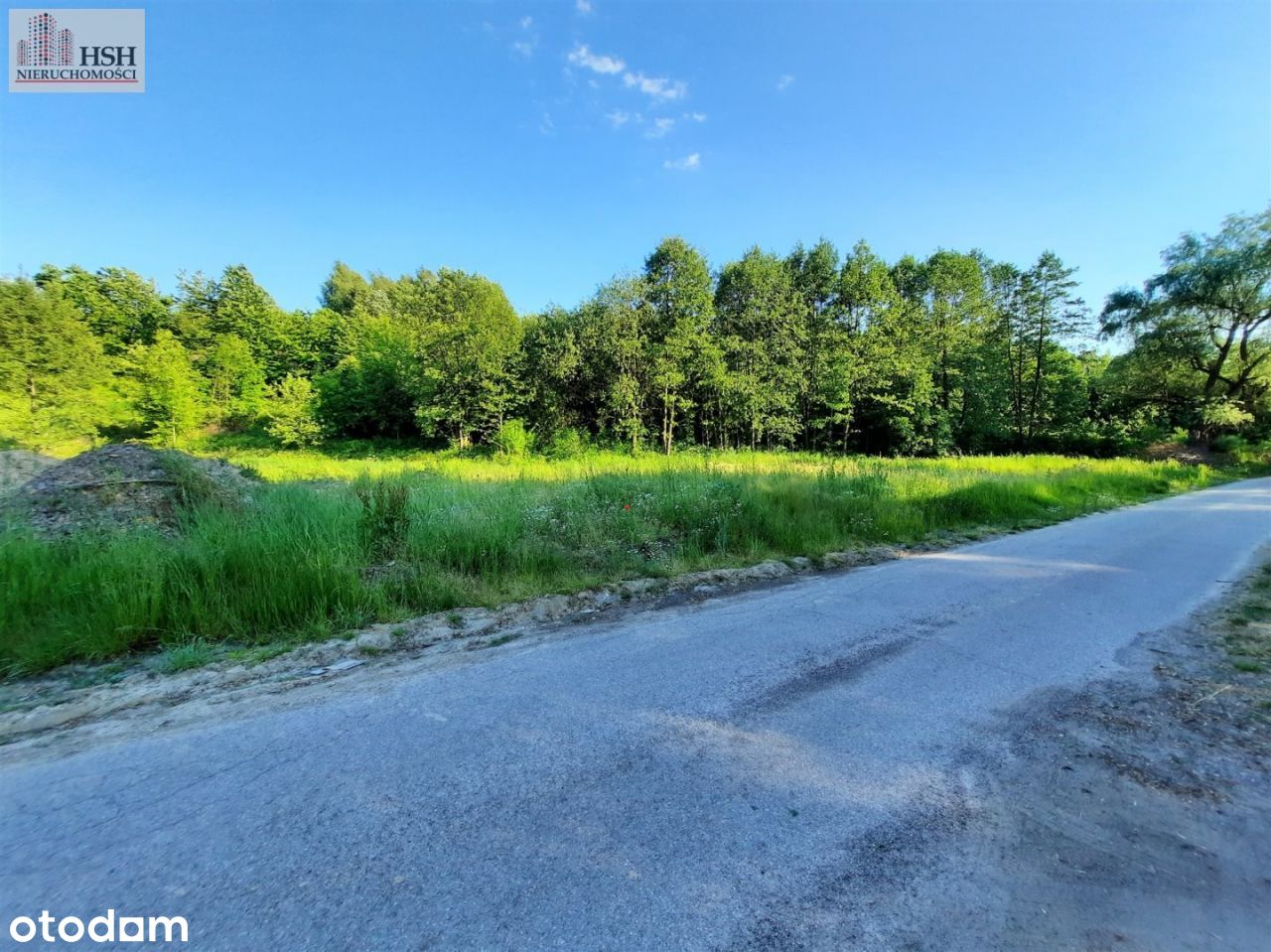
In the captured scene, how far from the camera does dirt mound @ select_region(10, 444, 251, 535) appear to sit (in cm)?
604

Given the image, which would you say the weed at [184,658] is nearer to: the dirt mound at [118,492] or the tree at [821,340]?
the dirt mound at [118,492]

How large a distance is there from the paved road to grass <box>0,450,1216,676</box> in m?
1.55

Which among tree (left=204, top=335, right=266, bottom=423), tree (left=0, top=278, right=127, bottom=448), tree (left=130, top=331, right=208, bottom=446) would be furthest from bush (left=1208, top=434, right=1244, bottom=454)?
tree (left=130, top=331, right=208, bottom=446)

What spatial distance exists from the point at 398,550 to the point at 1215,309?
132 feet

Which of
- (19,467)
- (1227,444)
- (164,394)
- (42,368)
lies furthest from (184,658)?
(1227,444)

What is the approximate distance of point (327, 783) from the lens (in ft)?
7.52

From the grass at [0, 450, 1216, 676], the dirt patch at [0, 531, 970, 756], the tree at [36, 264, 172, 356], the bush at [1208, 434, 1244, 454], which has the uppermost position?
the tree at [36, 264, 172, 356]

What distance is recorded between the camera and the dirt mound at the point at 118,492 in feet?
19.8

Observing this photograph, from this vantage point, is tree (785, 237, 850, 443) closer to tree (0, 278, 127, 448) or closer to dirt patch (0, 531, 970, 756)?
dirt patch (0, 531, 970, 756)

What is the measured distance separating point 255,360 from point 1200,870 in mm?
52574

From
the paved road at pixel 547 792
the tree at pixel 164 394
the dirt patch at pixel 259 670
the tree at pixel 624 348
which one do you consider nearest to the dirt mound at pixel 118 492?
the dirt patch at pixel 259 670

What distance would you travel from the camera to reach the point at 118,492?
21.8ft

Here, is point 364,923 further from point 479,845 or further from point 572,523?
point 572,523

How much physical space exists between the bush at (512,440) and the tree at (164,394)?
1934cm
